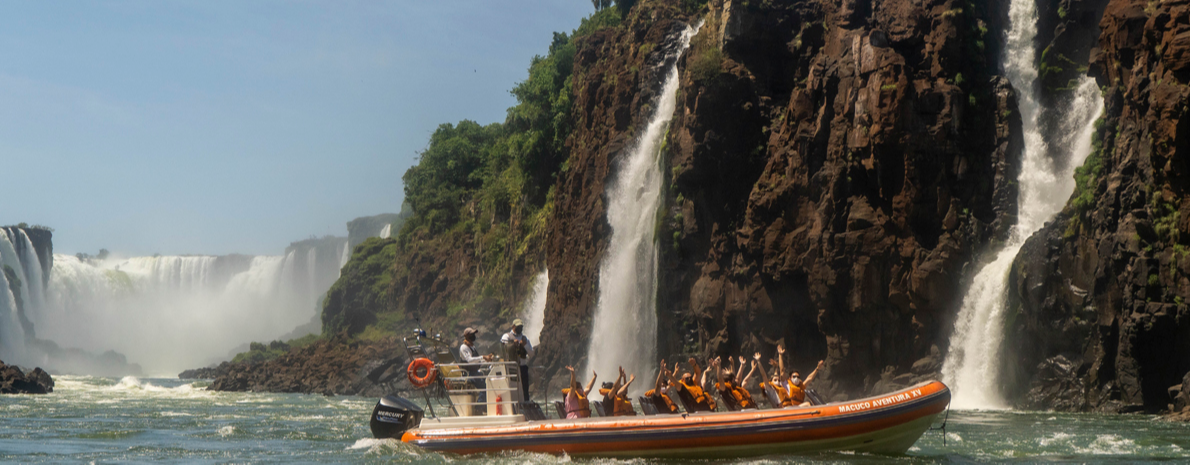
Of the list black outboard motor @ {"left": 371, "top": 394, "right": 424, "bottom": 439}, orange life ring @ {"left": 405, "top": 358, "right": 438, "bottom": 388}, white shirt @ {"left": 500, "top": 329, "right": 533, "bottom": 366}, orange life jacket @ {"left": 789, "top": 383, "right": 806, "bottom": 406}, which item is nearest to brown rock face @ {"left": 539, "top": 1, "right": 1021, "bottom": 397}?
orange life jacket @ {"left": 789, "top": 383, "right": 806, "bottom": 406}

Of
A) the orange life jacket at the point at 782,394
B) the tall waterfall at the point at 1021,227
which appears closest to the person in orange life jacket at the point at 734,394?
the orange life jacket at the point at 782,394

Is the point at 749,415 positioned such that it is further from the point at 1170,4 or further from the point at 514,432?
the point at 1170,4

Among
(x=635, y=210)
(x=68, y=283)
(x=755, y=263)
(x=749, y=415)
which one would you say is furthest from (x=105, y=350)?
(x=749, y=415)

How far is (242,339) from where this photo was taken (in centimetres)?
9869

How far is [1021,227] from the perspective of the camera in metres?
30.7

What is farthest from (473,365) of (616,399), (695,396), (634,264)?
(634,264)

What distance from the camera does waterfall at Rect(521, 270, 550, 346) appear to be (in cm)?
5406

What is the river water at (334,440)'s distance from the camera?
1656 cm

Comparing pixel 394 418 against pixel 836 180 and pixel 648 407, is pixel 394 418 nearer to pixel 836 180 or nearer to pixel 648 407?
pixel 648 407

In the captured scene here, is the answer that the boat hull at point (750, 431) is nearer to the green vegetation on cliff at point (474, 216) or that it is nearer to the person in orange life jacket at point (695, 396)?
the person in orange life jacket at point (695, 396)

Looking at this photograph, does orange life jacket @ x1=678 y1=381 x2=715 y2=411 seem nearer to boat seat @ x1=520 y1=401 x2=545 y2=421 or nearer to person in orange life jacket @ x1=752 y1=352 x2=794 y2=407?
person in orange life jacket @ x1=752 y1=352 x2=794 y2=407

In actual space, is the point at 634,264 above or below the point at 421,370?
above

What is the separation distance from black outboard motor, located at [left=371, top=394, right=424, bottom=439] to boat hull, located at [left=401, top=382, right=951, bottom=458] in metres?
2.62

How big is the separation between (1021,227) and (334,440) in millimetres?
21244
